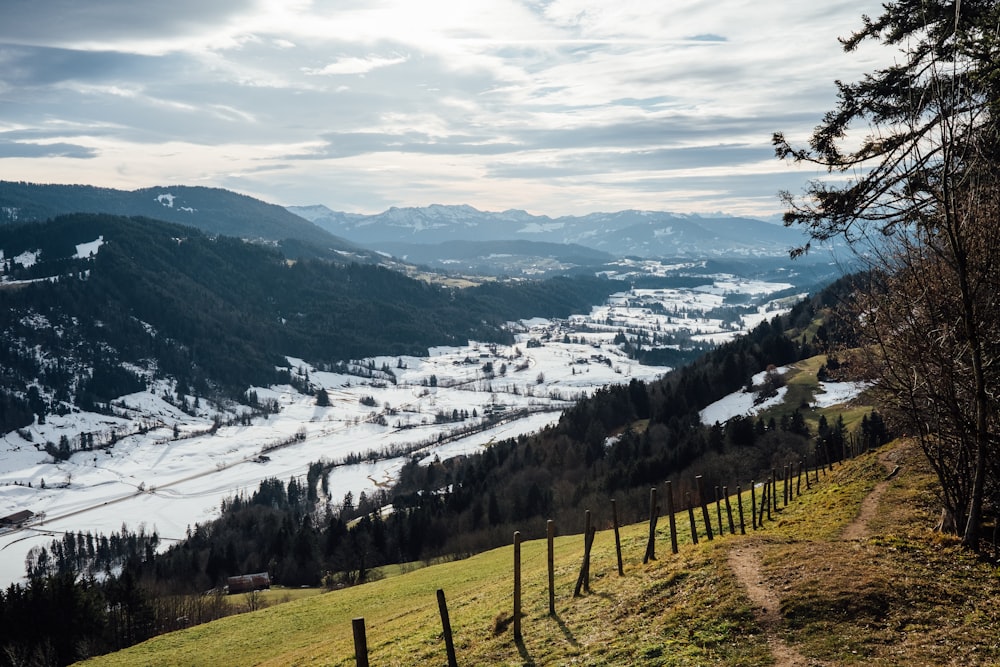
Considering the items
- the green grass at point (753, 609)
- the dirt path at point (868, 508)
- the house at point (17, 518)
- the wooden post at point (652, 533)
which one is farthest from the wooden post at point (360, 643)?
the house at point (17, 518)

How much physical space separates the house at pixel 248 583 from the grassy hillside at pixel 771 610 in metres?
67.4

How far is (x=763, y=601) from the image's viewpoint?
16.9 meters

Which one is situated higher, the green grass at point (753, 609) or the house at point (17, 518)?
the green grass at point (753, 609)

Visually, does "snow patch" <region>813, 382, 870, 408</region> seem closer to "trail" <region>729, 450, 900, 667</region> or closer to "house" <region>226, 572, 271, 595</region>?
"house" <region>226, 572, 271, 595</region>

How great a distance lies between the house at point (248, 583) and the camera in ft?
298

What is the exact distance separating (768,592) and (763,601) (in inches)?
21.2

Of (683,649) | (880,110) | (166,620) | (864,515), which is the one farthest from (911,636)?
(166,620)

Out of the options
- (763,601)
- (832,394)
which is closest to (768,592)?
(763,601)

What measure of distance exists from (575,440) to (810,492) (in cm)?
9590

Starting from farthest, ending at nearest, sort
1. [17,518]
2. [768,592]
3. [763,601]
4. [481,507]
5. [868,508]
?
[17,518] < [481,507] < [868,508] < [768,592] < [763,601]

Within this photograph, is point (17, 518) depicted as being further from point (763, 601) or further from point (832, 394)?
point (763, 601)

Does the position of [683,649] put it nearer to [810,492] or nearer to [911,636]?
[911,636]

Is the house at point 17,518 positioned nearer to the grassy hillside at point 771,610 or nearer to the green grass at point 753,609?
the green grass at point 753,609

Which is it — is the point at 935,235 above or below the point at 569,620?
above
